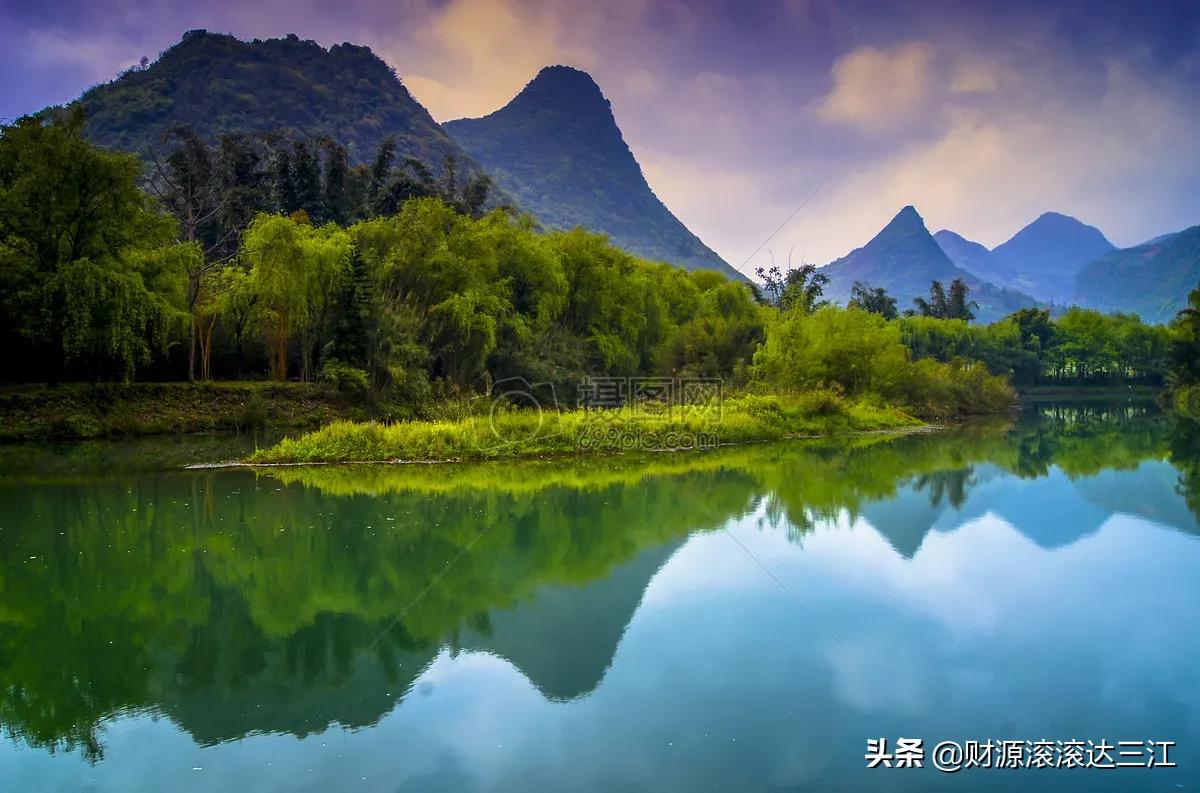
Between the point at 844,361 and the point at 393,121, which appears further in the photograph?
the point at 393,121

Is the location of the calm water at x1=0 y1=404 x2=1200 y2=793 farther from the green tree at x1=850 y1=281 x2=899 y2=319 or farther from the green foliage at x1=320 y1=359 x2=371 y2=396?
the green tree at x1=850 y1=281 x2=899 y2=319

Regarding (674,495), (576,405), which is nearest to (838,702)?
(674,495)

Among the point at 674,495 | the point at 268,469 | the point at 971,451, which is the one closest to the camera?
the point at 674,495

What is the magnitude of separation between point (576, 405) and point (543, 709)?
25187 mm

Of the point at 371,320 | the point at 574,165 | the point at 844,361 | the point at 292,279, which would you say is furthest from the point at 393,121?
the point at 844,361

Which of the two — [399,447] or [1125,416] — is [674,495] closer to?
[399,447]

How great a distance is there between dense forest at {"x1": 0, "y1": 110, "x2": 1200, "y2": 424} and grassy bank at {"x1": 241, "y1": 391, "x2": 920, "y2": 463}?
5.99 meters

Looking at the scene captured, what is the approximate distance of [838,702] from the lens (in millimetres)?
6535

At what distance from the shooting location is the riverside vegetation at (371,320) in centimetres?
2325

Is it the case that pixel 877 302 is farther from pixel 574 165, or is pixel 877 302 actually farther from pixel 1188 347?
pixel 574 165

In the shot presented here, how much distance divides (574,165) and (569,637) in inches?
6160

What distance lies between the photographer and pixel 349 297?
28.6 metres

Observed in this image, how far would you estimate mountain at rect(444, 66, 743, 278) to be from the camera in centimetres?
13638

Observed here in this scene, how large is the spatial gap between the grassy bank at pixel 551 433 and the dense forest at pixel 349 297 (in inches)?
236
